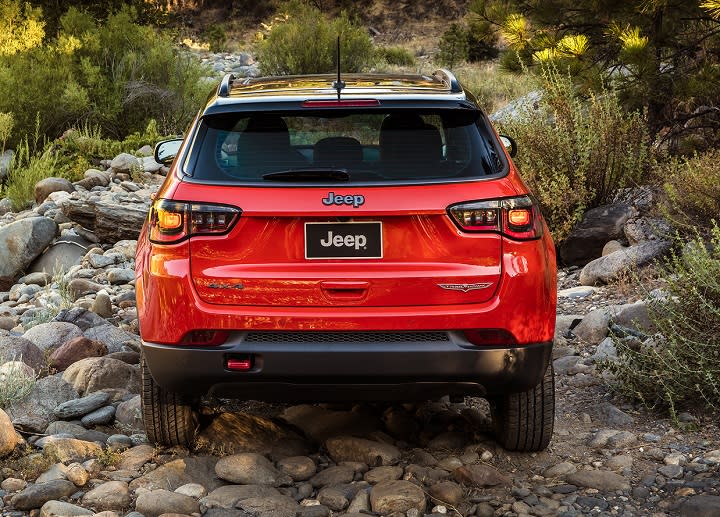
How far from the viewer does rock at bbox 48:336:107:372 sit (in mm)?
5781

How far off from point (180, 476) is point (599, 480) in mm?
1789

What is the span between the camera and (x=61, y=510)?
A: 3.74m

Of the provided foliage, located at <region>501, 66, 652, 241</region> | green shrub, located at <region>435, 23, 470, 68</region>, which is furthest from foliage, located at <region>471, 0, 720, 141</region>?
green shrub, located at <region>435, 23, 470, 68</region>

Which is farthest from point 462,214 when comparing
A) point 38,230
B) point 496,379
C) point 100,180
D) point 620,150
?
point 100,180

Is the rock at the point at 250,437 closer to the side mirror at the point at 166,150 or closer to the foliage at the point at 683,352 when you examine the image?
the side mirror at the point at 166,150

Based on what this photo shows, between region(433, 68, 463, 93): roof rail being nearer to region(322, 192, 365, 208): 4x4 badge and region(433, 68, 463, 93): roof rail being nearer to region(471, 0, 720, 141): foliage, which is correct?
region(322, 192, 365, 208): 4x4 badge

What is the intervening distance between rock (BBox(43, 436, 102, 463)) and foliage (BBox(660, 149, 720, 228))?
4.54 metres

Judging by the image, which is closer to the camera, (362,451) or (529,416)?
(529,416)

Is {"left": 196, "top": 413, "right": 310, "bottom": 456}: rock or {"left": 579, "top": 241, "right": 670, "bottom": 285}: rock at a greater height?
{"left": 196, "top": 413, "right": 310, "bottom": 456}: rock

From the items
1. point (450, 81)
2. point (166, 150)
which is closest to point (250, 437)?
point (166, 150)

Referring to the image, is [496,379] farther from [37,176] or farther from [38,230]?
[37,176]

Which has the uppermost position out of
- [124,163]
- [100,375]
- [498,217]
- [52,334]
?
[498,217]

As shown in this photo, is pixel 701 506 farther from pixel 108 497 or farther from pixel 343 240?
pixel 108 497

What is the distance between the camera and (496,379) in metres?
3.73
